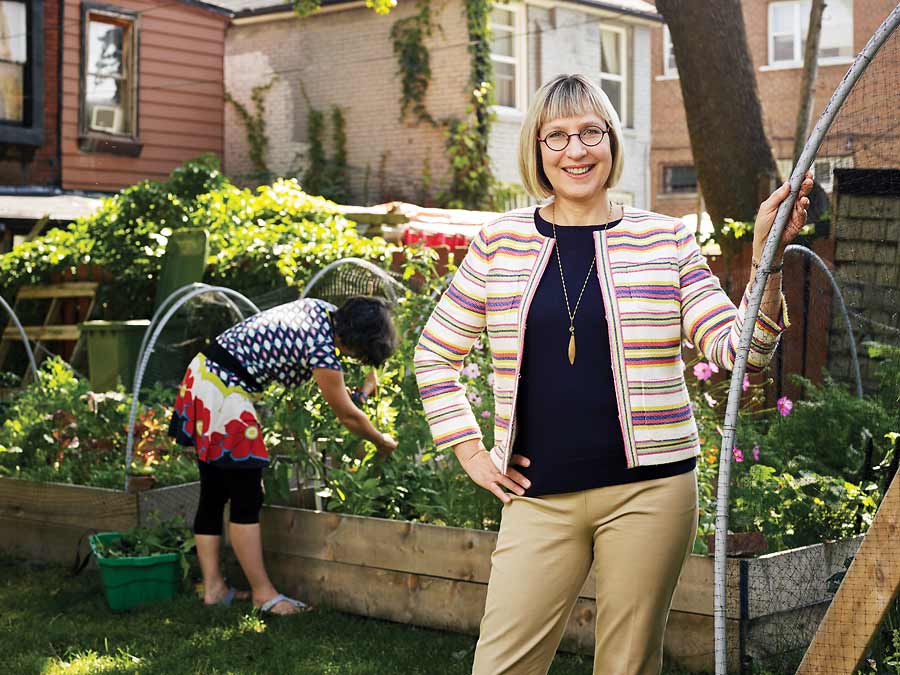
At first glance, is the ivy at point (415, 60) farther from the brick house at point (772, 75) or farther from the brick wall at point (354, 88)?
the brick house at point (772, 75)

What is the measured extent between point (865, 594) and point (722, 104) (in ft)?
19.4

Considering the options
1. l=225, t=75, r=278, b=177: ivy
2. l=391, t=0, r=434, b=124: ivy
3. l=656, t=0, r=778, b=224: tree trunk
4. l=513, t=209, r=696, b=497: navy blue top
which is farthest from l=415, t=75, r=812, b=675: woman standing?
l=225, t=75, r=278, b=177: ivy

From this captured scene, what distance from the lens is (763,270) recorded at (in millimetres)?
2617

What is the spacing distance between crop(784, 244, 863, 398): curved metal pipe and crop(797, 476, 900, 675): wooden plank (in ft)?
5.38

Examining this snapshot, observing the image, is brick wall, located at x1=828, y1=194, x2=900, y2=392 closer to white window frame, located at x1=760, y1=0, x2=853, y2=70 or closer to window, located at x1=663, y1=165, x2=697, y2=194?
window, located at x1=663, y1=165, x2=697, y2=194

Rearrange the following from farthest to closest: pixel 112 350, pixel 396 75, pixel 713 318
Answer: pixel 396 75, pixel 112 350, pixel 713 318

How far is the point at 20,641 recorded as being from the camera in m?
5.07

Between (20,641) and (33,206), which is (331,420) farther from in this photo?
(33,206)

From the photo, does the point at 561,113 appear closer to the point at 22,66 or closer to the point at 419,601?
the point at 419,601

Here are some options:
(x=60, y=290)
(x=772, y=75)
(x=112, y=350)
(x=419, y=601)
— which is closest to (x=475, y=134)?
(x=60, y=290)

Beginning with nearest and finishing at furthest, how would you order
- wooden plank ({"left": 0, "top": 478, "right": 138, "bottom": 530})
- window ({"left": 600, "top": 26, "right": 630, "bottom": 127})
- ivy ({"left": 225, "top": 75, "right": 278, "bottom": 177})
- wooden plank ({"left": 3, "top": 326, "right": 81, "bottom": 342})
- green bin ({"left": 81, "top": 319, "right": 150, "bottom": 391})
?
wooden plank ({"left": 0, "top": 478, "right": 138, "bottom": 530})
green bin ({"left": 81, "top": 319, "right": 150, "bottom": 391})
wooden plank ({"left": 3, "top": 326, "right": 81, "bottom": 342})
ivy ({"left": 225, "top": 75, "right": 278, "bottom": 177})
window ({"left": 600, "top": 26, "right": 630, "bottom": 127})

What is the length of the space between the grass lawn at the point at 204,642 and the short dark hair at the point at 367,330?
1137 millimetres

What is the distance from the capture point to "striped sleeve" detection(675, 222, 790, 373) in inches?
104

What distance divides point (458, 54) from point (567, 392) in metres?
16.4
